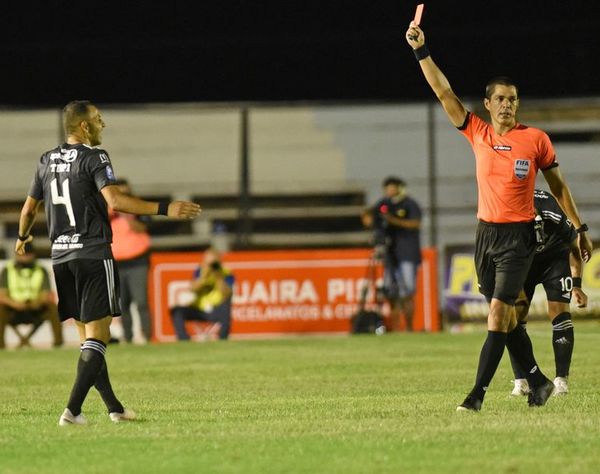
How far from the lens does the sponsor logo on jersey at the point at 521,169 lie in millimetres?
9273

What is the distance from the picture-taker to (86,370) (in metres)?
8.79

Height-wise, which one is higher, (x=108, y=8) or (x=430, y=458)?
(x=108, y=8)

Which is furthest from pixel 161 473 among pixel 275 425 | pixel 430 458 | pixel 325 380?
pixel 325 380

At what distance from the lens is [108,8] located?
30172mm

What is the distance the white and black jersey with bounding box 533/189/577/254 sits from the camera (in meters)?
11.1

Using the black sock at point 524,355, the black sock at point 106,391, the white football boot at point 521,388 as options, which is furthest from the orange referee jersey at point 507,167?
the black sock at point 106,391

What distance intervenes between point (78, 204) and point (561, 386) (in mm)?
4075

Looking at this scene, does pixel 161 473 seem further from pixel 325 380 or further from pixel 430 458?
pixel 325 380

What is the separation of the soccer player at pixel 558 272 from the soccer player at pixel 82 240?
11.8 feet

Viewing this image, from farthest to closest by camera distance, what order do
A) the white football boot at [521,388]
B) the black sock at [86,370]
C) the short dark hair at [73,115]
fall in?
the white football boot at [521,388] < the short dark hair at [73,115] < the black sock at [86,370]

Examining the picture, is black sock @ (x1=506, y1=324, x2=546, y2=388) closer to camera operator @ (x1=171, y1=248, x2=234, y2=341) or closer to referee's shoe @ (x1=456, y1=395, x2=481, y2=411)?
referee's shoe @ (x1=456, y1=395, x2=481, y2=411)

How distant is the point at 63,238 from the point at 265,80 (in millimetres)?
21914

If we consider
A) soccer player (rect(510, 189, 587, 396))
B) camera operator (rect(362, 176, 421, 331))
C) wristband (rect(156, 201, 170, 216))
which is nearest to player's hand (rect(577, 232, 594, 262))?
soccer player (rect(510, 189, 587, 396))

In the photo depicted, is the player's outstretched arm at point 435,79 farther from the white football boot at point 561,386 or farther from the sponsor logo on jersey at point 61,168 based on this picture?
the white football boot at point 561,386
